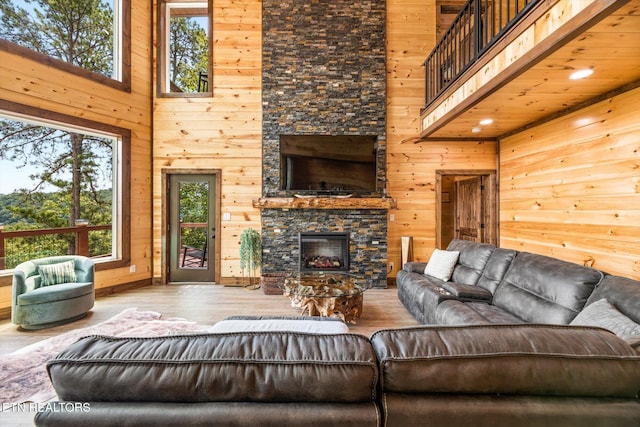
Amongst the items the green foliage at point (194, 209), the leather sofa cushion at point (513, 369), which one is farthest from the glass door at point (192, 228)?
the leather sofa cushion at point (513, 369)

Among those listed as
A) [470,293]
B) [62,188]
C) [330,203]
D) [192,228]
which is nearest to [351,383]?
[470,293]

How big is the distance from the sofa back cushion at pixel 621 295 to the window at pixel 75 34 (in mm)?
6529

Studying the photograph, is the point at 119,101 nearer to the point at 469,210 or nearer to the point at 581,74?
the point at 581,74

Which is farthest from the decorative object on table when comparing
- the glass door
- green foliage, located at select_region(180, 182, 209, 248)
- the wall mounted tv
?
the wall mounted tv

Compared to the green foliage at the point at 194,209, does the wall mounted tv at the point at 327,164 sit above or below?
above

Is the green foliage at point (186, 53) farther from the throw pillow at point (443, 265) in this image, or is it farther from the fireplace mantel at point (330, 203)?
the throw pillow at point (443, 265)

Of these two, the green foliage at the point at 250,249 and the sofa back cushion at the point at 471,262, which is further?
the green foliage at the point at 250,249

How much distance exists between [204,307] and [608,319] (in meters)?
4.08

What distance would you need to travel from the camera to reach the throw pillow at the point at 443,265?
358 cm

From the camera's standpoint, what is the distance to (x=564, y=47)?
2154 mm

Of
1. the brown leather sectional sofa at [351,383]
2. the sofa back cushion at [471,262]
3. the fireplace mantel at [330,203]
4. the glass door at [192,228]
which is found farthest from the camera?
the glass door at [192,228]

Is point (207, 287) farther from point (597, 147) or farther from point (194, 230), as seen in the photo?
point (597, 147)

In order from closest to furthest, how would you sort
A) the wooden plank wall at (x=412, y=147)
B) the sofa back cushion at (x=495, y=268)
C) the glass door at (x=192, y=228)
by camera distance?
1. the sofa back cushion at (x=495, y=268)
2. the wooden plank wall at (x=412, y=147)
3. the glass door at (x=192, y=228)

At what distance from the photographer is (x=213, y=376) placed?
0.87 metres
